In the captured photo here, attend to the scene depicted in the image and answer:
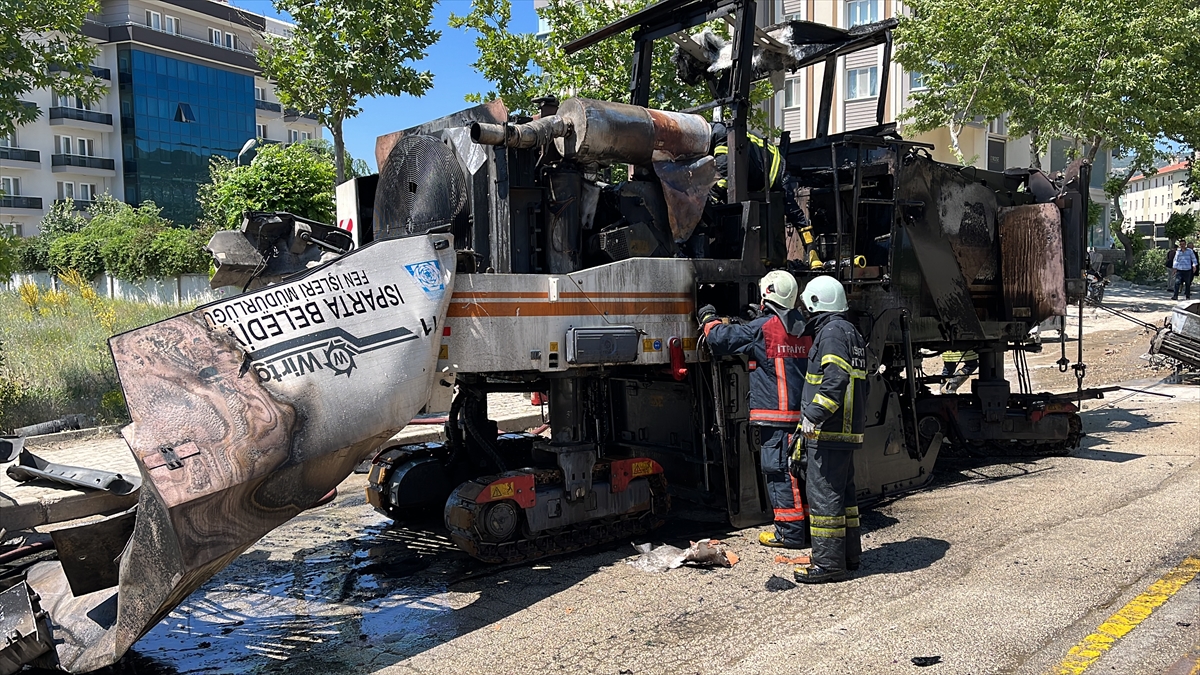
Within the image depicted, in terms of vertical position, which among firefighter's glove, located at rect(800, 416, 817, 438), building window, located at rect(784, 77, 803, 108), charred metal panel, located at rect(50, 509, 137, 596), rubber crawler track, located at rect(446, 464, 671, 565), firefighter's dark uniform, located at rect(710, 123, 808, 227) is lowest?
rubber crawler track, located at rect(446, 464, 671, 565)

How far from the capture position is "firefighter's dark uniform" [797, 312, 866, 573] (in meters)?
5.55

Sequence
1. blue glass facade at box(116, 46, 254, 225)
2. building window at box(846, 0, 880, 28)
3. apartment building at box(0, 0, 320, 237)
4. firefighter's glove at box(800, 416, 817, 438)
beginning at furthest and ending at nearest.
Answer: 1. blue glass facade at box(116, 46, 254, 225)
2. apartment building at box(0, 0, 320, 237)
3. building window at box(846, 0, 880, 28)
4. firefighter's glove at box(800, 416, 817, 438)

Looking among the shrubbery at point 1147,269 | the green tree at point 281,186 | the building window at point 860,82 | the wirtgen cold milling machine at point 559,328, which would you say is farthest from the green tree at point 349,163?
the shrubbery at point 1147,269

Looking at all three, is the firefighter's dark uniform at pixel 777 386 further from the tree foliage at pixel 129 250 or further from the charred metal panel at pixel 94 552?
the tree foliage at pixel 129 250

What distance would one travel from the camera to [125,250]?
1205 inches

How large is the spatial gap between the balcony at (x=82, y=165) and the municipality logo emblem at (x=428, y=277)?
54343mm

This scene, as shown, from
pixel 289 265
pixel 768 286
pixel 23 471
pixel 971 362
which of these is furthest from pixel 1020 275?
pixel 23 471

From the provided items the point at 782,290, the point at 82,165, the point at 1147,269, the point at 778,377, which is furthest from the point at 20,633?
the point at 82,165

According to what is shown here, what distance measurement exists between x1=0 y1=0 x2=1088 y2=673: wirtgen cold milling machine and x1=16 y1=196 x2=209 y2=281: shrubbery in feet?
73.7

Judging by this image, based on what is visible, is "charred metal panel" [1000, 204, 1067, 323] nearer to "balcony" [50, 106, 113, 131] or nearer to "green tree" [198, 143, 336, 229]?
"green tree" [198, 143, 336, 229]

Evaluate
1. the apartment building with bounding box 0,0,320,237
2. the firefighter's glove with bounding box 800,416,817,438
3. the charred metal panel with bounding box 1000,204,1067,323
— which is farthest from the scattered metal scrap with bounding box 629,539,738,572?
the apartment building with bounding box 0,0,320,237

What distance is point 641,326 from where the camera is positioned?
6203 mm

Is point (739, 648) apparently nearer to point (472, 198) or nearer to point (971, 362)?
point (472, 198)

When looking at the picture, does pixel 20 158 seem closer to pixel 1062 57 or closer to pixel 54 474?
pixel 1062 57
